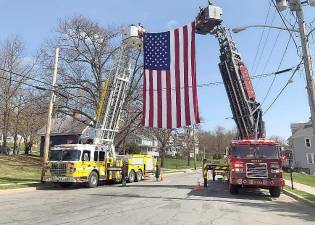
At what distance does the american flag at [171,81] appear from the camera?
23125 mm

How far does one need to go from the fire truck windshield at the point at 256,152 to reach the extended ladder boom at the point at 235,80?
2.64m

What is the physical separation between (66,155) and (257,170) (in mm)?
11108

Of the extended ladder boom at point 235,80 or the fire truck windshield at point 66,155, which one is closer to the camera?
the extended ladder boom at point 235,80

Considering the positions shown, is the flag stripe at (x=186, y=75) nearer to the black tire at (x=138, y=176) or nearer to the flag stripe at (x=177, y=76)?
the flag stripe at (x=177, y=76)

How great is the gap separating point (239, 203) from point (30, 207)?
7886mm

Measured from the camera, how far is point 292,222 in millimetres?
11938

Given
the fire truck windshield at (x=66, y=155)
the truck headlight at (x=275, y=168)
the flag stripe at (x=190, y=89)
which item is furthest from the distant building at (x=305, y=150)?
the fire truck windshield at (x=66, y=155)

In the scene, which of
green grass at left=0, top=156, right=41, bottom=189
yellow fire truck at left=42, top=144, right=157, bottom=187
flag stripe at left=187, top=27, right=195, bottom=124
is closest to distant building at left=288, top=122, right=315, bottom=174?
green grass at left=0, top=156, right=41, bottom=189

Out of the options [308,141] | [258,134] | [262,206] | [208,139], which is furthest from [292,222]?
[208,139]

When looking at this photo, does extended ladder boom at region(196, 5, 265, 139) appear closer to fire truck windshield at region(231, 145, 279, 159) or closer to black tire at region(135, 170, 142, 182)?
fire truck windshield at region(231, 145, 279, 159)

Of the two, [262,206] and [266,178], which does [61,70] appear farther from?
[262,206]

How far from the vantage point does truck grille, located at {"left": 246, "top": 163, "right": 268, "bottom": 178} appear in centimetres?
1921

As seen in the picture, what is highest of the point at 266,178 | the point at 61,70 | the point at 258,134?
the point at 61,70

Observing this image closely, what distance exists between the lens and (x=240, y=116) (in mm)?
22578
